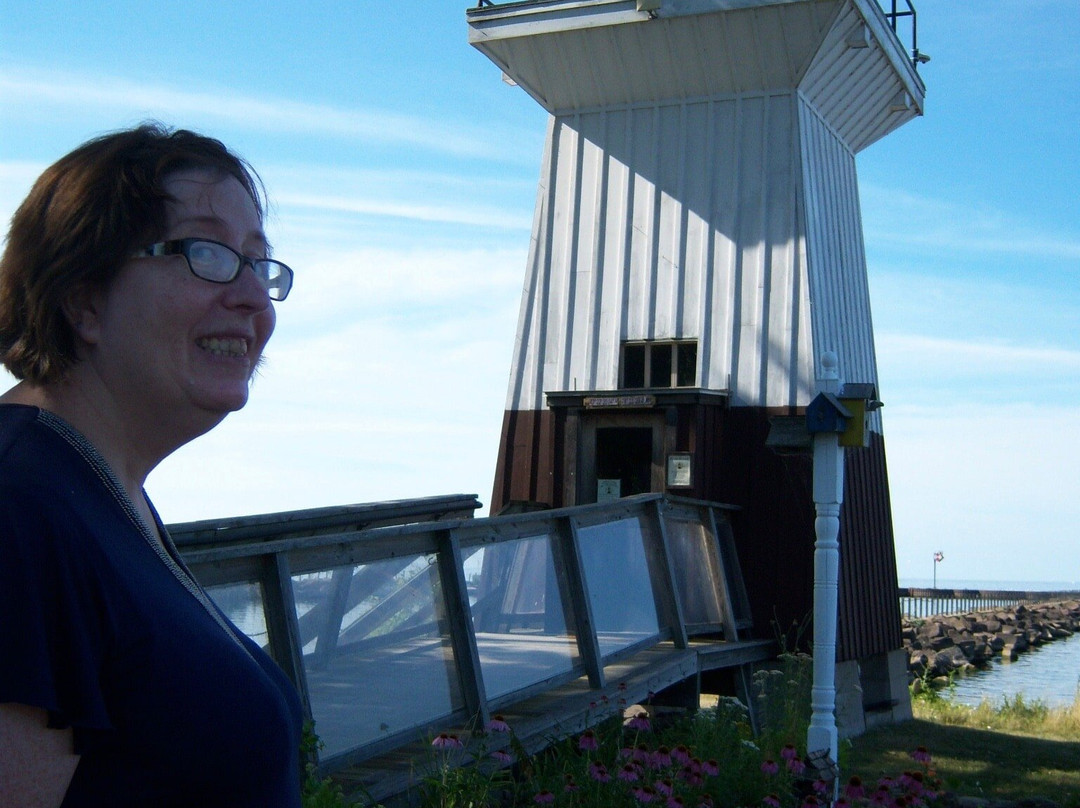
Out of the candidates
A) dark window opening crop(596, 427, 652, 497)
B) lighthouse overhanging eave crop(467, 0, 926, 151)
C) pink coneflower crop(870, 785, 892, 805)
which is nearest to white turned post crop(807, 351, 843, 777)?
Answer: pink coneflower crop(870, 785, 892, 805)

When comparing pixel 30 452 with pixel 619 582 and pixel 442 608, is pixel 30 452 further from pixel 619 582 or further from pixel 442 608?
pixel 619 582

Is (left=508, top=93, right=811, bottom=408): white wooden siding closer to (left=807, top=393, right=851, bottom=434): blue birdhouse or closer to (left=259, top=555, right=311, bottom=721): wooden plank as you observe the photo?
(left=807, top=393, right=851, bottom=434): blue birdhouse

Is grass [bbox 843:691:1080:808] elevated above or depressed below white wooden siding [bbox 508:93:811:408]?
below

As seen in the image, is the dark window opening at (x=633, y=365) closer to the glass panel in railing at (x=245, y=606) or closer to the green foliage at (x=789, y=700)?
the green foliage at (x=789, y=700)

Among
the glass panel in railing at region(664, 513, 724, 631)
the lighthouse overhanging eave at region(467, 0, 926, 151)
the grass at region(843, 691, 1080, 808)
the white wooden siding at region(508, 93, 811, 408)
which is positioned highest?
the lighthouse overhanging eave at region(467, 0, 926, 151)

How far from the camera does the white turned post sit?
820 centimetres

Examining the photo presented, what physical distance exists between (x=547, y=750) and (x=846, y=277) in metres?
9.46

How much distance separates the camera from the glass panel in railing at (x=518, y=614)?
7172 millimetres

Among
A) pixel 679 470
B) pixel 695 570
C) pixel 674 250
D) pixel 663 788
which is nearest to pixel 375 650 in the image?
pixel 663 788

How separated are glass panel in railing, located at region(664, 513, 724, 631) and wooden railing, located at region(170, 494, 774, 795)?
0.56 metres

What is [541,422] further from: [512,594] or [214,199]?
[214,199]

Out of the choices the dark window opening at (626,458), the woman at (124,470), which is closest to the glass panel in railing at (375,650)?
the woman at (124,470)

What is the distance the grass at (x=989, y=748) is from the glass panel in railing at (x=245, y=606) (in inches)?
179

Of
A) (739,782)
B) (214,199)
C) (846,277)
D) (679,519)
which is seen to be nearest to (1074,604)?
(846,277)
